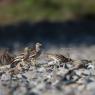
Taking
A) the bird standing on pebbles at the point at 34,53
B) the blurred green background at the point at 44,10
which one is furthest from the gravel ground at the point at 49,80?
the blurred green background at the point at 44,10

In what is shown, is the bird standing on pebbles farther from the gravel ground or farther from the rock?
the rock

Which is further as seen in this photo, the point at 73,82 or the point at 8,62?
the point at 8,62

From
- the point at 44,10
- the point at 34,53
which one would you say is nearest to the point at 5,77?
the point at 34,53

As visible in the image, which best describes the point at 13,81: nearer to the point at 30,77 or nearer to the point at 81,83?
the point at 30,77

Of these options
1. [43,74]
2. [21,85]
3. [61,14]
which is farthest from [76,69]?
[61,14]

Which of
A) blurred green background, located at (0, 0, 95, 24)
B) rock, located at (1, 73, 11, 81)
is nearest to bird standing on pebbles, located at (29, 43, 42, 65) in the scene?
rock, located at (1, 73, 11, 81)

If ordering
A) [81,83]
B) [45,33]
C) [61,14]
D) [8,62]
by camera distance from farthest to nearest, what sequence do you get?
[61,14] → [45,33] → [8,62] → [81,83]
